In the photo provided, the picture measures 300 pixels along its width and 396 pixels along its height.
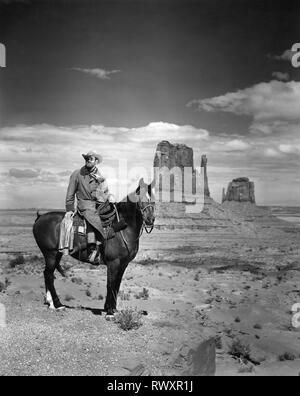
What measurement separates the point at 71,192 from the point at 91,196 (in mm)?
476

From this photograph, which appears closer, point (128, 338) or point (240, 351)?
point (128, 338)

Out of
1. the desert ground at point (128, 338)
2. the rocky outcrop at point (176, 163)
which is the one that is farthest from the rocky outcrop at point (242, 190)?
the desert ground at point (128, 338)

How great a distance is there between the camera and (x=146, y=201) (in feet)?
27.5

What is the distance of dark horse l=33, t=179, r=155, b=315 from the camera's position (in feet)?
27.5

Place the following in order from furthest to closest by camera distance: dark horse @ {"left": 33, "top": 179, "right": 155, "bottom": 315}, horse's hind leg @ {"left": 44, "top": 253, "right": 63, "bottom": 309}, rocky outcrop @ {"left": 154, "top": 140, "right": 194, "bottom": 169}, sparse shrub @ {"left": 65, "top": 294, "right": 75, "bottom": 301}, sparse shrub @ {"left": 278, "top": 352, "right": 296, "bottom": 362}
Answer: rocky outcrop @ {"left": 154, "top": 140, "right": 194, "bottom": 169}
sparse shrub @ {"left": 65, "top": 294, "right": 75, "bottom": 301}
horse's hind leg @ {"left": 44, "top": 253, "right": 63, "bottom": 309}
sparse shrub @ {"left": 278, "top": 352, "right": 296, "bottom": 362}
dark horse @ {"left": 33, "top": 179, "right": 155, "bottom": 315}

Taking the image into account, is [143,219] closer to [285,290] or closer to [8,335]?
[8,335]

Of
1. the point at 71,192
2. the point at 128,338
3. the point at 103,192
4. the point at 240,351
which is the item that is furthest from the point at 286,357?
the point at 71,192

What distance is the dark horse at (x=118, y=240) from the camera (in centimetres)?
839

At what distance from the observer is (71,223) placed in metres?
8.92

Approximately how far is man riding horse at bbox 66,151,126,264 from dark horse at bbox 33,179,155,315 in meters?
0.21

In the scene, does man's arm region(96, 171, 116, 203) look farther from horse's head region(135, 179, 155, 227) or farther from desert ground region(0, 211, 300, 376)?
desert ground region(0, 211, 300, 376)

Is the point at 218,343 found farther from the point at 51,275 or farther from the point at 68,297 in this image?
the point at 68,297

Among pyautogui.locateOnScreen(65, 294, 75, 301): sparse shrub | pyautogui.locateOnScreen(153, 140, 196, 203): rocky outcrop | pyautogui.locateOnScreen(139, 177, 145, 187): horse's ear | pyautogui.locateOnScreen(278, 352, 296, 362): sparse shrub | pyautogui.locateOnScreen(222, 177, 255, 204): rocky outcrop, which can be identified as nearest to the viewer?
pyautogui.locateOnScreen(139, 177, 145, 187): horse's ear

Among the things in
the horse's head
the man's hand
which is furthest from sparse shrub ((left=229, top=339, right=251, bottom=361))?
the man's hand
